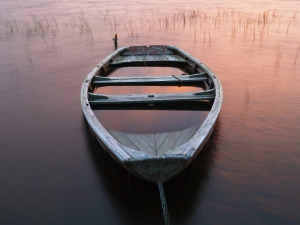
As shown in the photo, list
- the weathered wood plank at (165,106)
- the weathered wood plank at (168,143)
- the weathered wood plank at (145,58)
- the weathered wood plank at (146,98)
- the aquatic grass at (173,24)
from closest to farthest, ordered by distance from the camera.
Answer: the weathered wood plank at (168,143) < the weathered wood plank at (146,98) < the weathered wood plank at (165,106) < the weathered wood plank at (145,58) < the aquatic grass at (173,24)

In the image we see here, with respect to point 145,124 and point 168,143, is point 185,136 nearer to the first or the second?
point 168,143

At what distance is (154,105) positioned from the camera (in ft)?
20.1

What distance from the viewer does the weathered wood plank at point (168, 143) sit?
12.4ft

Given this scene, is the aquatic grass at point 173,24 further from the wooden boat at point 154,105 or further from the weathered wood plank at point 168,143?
the weathered wood plank at point 168,143

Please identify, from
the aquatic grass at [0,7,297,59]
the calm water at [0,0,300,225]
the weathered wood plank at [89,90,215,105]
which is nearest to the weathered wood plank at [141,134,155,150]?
the calm water at [0,0,300,225]

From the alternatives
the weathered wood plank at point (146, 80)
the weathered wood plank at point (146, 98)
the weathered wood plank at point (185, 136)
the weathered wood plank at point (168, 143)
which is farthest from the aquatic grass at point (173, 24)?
the weathered wood plank at point (168, 143)

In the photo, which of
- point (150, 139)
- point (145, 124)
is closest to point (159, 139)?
point (150, 139)

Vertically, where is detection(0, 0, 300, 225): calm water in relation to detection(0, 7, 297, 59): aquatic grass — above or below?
below

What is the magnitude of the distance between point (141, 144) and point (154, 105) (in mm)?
2227

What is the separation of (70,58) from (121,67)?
3119mm

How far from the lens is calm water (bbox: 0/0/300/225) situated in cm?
386

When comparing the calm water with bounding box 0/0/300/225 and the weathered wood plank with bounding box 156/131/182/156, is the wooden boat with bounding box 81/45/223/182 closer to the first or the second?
the weathered wood plank with bounding box 156/131/182/156

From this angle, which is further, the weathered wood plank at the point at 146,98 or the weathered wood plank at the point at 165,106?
the weathered wood plank at the point at 165,106

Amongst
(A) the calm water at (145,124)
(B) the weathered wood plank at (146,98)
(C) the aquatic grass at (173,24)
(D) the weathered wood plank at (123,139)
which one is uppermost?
(C) the aquatic grass at (173,24)
